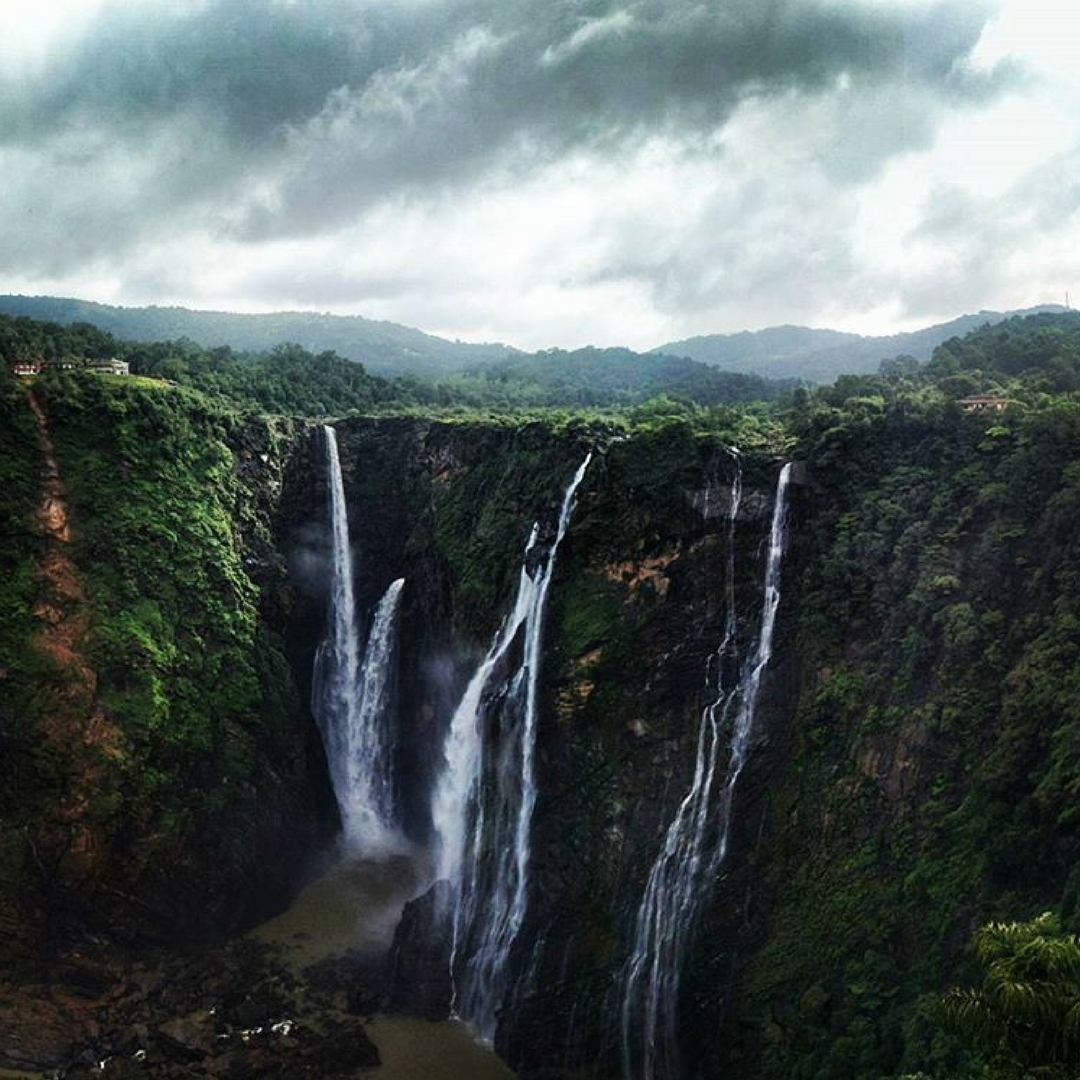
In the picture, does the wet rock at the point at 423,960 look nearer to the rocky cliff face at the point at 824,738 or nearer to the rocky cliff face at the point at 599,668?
the rocky cliff face at the point at 599,668

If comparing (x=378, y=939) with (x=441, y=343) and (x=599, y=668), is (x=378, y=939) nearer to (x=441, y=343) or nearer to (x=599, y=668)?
(x=599, y=668)

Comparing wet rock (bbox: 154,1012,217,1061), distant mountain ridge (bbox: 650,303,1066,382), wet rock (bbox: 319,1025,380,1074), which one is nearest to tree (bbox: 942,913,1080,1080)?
wet rock (bbox: 319,1025,380,1074)

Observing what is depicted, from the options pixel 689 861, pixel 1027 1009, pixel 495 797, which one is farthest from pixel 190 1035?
pixel 1027 1009

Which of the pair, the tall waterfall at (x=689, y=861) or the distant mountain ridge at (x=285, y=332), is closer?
the tall waterfall at (x=689, y=861)

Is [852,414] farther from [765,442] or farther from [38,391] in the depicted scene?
[38,391]

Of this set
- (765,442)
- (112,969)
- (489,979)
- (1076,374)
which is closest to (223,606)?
(112,969)

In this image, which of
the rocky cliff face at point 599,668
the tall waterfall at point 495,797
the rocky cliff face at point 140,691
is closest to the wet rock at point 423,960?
the rocky cliff face at point 599,668
